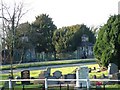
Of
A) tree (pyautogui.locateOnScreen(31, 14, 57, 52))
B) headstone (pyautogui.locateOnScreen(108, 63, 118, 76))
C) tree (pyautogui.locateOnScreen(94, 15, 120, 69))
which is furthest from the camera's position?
tree (pyautogui.locateOnScreen(31, 14, 57, 52))

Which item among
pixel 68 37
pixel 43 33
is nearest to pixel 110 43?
pixel 68 37

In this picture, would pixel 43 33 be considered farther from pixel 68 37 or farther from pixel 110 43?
pixel 110 43

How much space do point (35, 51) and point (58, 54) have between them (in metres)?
4.44

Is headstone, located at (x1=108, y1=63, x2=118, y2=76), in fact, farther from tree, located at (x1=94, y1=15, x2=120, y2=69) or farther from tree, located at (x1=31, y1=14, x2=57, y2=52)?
tree, located at (x1=31, y1=14, x2=57, y2=52)

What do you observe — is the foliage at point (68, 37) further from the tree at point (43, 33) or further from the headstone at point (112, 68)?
the headstone at point (112, 68)

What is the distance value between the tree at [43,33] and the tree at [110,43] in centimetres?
4006

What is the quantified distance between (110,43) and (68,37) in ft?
146

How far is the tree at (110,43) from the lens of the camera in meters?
22.2

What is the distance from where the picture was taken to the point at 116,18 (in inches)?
917

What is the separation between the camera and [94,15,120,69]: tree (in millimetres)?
22250

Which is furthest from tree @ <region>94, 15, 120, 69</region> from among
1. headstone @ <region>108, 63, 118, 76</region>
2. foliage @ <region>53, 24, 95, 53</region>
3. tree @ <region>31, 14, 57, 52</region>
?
foliage @ <region>53, 24, 95, 53</region>

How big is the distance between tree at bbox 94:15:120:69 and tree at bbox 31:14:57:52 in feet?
131

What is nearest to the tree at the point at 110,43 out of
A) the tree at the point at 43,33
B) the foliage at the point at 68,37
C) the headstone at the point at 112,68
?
the headstone at the point at 112,68

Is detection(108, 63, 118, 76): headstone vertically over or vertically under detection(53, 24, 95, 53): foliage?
under
